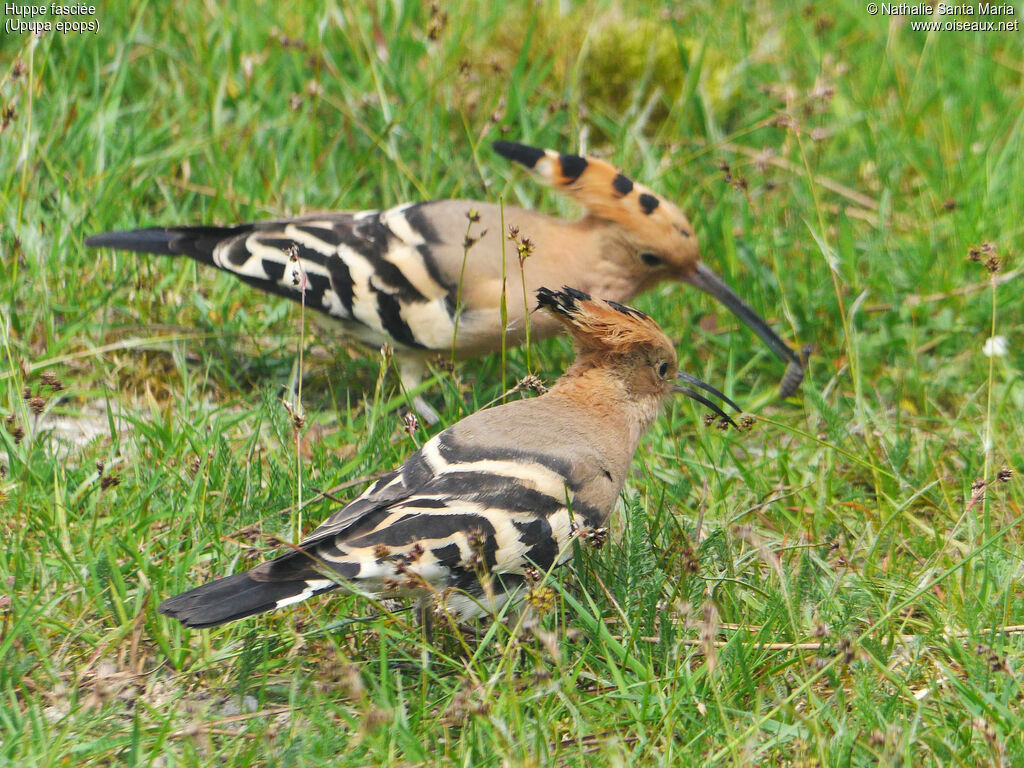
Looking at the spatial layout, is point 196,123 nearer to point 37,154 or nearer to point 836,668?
point 37,154

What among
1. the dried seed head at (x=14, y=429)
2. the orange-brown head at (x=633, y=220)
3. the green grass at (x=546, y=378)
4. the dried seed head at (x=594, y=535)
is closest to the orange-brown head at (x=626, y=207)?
the orange-brown head at (x=633, y=220)

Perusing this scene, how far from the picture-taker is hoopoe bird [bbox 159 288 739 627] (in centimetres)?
230

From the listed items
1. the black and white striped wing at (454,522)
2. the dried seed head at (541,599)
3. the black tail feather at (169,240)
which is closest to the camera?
the dried seed head at (541,599)

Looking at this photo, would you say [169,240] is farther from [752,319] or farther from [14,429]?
[752,319]

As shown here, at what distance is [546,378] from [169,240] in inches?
46.4

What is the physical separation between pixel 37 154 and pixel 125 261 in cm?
46

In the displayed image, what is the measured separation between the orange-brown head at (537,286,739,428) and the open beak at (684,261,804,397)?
2.56ft

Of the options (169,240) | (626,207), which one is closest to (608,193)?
(626,207)

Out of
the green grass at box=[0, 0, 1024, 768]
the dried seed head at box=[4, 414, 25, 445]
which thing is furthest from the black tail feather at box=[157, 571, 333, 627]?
the dried seed head at box=[4, 414, 25, 445]

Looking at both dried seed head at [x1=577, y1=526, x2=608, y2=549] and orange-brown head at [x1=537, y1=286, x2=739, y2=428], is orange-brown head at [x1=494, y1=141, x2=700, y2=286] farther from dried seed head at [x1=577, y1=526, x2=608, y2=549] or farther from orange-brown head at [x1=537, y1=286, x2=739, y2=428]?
dried seed head at [x1=577, y1=526, x2=608, y2=549]

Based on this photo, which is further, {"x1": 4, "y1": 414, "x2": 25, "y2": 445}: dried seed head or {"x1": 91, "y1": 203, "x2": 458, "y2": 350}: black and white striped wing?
{"x1": 91, "y1": 203, "x2": 458, "y2": 350}: black and white striped wing

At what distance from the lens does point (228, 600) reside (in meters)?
2.25

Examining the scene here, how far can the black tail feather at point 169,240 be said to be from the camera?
3.60 m

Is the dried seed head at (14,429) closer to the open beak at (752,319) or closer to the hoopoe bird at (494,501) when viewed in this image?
the hoopoe bird at (494,501)
